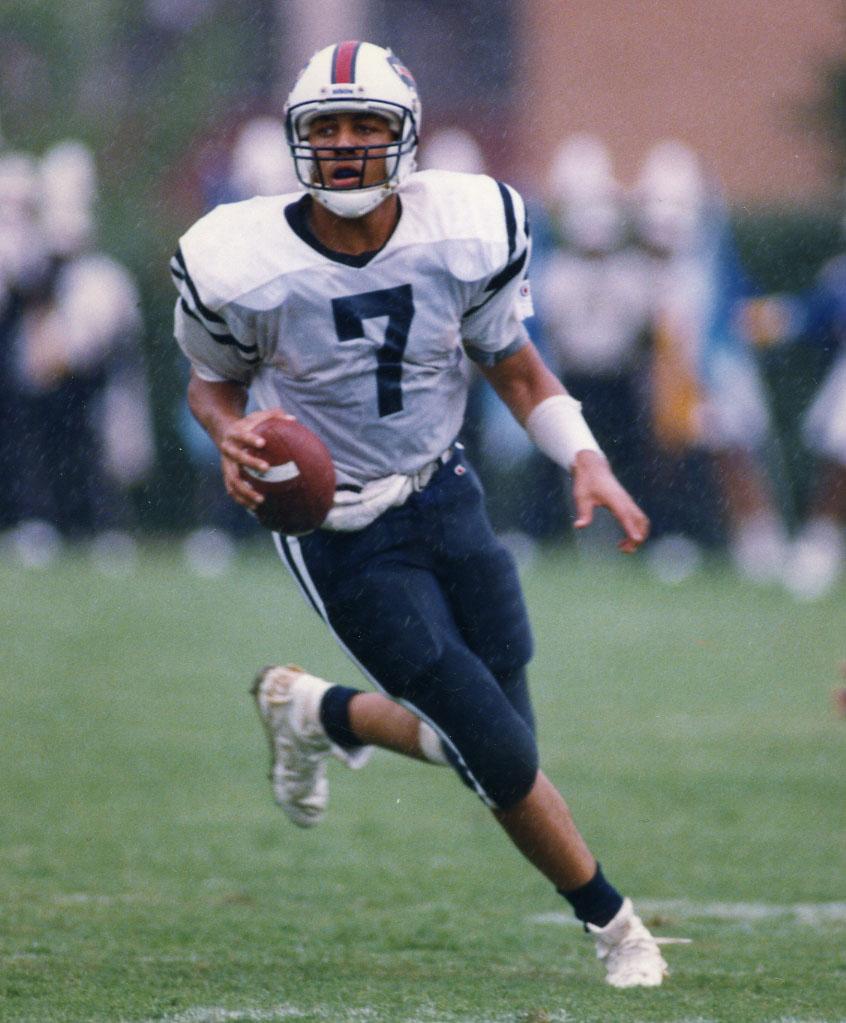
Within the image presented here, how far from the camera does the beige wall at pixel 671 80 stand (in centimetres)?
2005

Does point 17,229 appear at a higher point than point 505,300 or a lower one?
lower

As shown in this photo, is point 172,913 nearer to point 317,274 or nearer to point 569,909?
point 569,909

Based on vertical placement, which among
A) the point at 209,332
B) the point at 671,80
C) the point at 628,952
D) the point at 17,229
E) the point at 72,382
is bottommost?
the point at 72,382

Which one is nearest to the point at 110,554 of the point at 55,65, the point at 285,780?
the point at 285,780

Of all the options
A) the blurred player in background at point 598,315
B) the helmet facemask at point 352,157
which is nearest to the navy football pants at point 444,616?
the helmet facemask at point 352,157

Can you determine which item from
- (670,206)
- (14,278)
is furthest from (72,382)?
(670,206)

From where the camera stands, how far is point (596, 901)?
381cm

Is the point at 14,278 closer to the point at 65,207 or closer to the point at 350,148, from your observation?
the point at 65,207

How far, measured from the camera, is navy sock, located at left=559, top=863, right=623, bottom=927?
3799 mm

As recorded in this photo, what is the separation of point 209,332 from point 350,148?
0.43 metres

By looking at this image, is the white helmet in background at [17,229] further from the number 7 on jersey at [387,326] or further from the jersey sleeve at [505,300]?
the number 7 on jersey at [387,326]

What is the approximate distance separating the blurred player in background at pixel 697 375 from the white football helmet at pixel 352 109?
742cm

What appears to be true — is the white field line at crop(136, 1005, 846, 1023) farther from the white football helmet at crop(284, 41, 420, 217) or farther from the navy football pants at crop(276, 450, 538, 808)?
the white football helmet at crop(284, 41, 420, 217)

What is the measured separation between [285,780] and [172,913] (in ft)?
1.52
